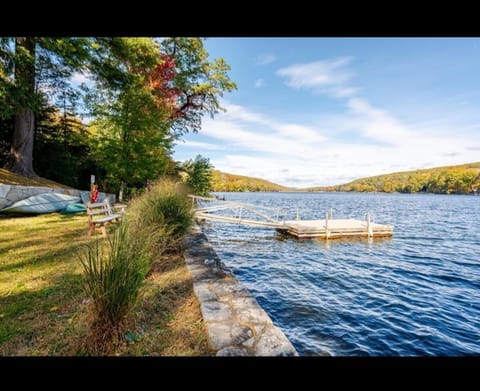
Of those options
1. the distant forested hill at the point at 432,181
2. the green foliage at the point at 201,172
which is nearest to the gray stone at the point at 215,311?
the green foliage at the point at 201,172

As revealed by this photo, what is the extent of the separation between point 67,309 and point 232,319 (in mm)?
1657

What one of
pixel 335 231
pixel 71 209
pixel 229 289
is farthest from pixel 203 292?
pixel 335 231

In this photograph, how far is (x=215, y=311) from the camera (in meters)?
2.29

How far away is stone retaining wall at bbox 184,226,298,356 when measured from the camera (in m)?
1.77

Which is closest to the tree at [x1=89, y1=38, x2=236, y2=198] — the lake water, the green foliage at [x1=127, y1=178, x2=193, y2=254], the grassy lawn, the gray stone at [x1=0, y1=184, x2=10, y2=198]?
the gray stone at [x1=0, y1=184, x2=10, y2=198]

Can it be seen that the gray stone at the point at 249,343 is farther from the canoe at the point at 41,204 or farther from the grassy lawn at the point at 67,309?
the canoe at the point at 41,204

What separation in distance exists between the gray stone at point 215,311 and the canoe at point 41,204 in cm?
781

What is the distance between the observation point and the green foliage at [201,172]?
20.6 m

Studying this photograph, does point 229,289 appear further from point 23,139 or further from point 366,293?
point 23,139

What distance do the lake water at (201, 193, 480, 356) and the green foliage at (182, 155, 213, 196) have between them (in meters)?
12.3

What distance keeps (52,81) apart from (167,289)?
13.0 meters
